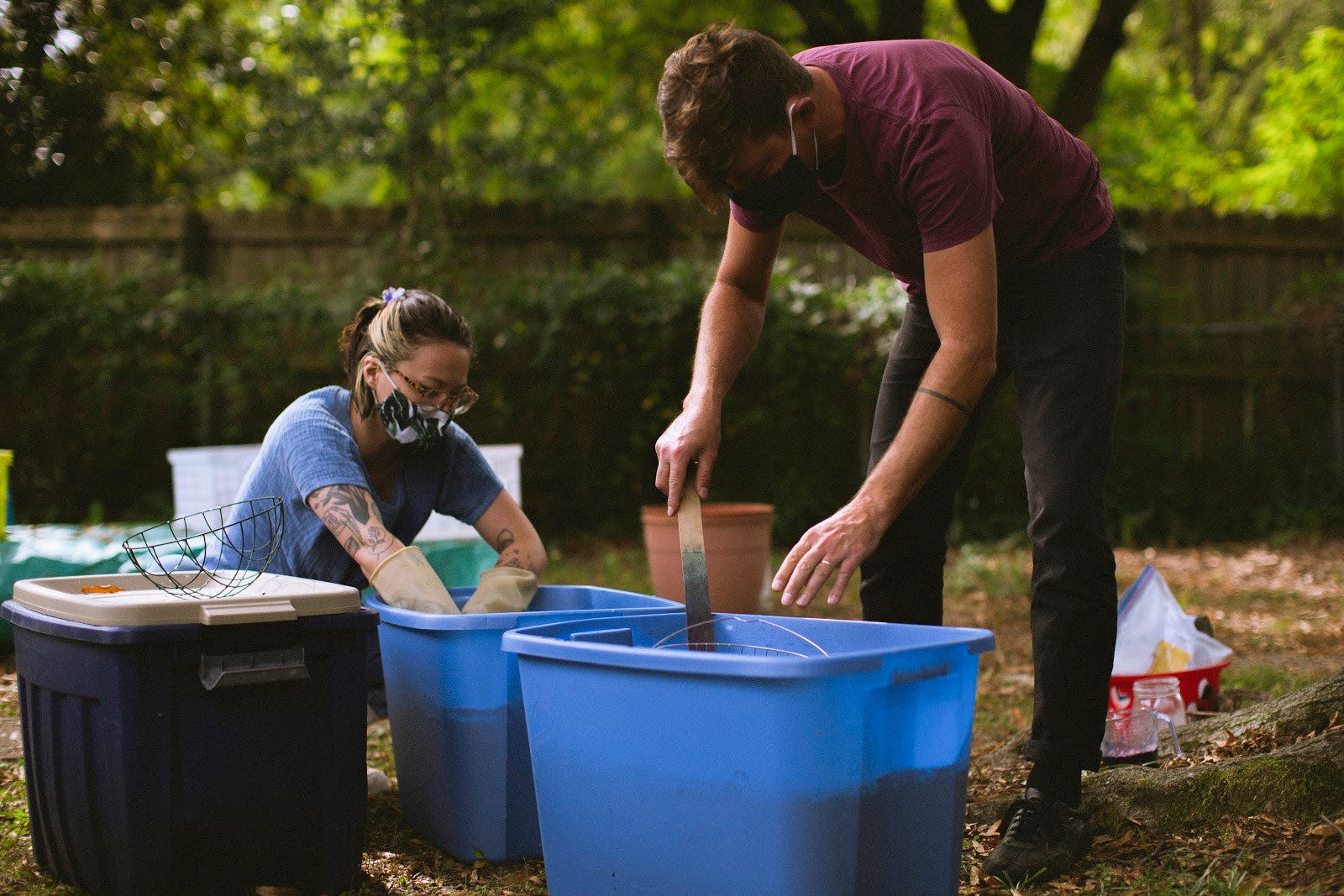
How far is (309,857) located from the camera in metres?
1.91

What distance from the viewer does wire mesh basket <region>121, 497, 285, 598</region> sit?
1.99 metres

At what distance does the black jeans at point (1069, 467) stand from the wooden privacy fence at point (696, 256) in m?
4.79

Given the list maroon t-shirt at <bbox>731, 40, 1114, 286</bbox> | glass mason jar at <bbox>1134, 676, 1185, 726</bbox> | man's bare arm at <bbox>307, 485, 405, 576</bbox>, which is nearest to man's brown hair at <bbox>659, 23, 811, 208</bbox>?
maroon t-shirt at <bbox>731, 40, 1114, 286</bbox>

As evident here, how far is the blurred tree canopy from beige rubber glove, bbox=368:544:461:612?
444cm

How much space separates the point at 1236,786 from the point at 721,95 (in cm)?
156

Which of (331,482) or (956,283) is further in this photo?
(331,482)

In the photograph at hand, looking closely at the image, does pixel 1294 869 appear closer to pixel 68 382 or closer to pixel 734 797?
pixel 734 797

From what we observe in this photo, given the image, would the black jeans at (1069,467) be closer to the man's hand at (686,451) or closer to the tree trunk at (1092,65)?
the man's hand at (686,451)

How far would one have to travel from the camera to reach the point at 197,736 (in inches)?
69.9

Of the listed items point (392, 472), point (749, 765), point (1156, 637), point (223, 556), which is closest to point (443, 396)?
point (392, 472)

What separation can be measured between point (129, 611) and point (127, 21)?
7.29m

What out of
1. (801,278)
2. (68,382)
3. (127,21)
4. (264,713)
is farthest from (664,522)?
(127,21)

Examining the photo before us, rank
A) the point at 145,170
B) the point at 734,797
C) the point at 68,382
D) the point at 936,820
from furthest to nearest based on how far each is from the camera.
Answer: the point at 145,170
the point at 68,382
the point at 936,820
the point at 734,797

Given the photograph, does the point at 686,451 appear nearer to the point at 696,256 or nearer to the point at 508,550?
the point at 508,550
